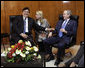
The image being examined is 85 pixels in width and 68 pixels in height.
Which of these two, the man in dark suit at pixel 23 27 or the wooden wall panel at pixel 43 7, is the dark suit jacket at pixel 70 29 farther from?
the wooden wall panel at pixel 43 7

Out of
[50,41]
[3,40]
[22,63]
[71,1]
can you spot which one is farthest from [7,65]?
[71,1]

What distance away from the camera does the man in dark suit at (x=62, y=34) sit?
395cm

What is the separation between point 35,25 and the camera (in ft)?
14.4

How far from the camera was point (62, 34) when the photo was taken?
13.7 ft

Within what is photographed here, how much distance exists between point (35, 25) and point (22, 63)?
173cm

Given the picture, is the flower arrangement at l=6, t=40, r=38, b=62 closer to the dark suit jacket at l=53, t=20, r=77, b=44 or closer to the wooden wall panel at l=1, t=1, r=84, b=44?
the dark suit jacket at l=53, t=20, r=77, b=44

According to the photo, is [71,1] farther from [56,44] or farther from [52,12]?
[56,44]

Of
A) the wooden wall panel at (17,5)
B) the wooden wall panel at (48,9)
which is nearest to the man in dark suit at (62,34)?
the wooden wall panel at (48,9)

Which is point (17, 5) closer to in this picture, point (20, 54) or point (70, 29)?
point (70, 29)

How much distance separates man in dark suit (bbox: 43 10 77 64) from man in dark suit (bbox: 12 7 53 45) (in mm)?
372

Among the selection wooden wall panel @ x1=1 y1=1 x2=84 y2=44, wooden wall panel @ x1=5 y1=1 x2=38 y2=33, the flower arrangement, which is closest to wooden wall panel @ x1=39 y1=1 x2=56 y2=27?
wooden wall panel @ x1=1 y1=1 x2=84 y2=44

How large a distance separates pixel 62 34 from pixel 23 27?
96 cm

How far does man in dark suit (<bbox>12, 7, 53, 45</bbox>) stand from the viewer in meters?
4.20

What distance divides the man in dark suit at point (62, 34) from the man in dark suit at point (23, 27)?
37 centimetres
